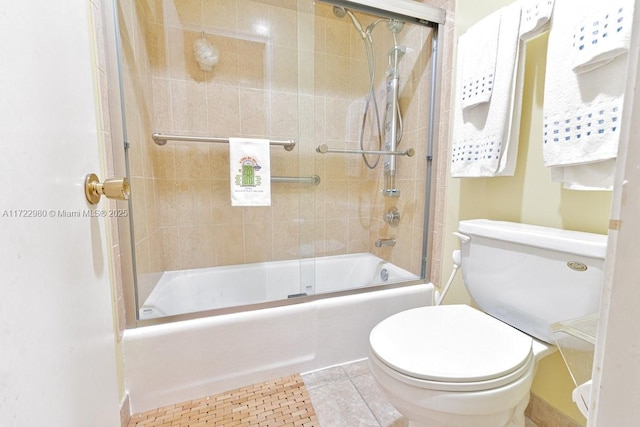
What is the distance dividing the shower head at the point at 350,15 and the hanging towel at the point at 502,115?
29.6 inches

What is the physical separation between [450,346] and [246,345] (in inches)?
30.7

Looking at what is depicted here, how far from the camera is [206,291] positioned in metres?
1.46

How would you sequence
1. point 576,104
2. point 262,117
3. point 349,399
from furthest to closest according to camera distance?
point 262,117 → point 349,399 → point 576,104

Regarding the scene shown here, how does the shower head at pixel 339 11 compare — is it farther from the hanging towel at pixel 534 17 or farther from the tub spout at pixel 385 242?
the tub spout at pixel 385 242

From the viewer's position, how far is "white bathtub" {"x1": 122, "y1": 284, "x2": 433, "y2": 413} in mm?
1020

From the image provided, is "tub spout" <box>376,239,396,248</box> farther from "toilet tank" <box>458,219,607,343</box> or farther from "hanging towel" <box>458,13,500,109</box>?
"hanging towel" <box>458,13,500,109</box>

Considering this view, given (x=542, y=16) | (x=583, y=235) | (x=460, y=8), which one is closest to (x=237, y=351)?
(x=583, y=235)

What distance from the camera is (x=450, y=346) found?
745 mm

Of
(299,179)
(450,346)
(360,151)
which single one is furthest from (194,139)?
(450,346)

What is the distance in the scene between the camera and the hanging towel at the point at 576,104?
68 cm

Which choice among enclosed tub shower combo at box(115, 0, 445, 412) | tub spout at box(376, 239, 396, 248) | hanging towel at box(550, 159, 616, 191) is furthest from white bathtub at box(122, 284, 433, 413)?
hanging towel at box(550, 159, 616, 191)

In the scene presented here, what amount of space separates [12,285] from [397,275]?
1.50 metres

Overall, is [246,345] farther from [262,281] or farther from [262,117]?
[262,117]

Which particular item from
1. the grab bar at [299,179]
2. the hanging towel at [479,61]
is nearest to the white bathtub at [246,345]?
the grab bar at [299,179]
